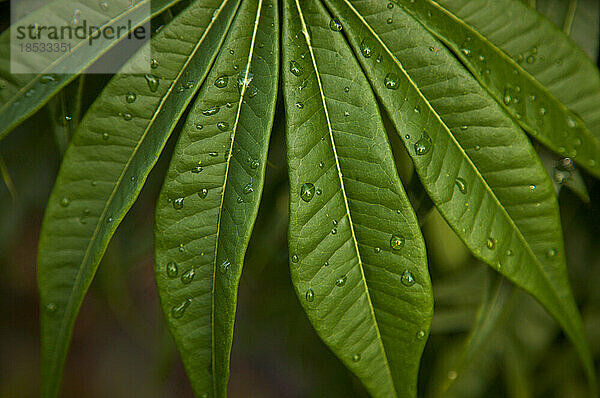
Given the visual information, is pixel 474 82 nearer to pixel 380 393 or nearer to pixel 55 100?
pixel 380 393

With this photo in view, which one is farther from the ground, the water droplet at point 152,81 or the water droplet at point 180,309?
the water droplet at point 152,81

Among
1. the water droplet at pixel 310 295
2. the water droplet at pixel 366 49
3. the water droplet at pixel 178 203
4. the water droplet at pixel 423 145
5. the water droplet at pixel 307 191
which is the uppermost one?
the water droplet at pixel 366 49

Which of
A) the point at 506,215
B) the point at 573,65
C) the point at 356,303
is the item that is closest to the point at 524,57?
the point at 573,65

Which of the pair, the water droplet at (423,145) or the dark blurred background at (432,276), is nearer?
the water droplet at (423,145)

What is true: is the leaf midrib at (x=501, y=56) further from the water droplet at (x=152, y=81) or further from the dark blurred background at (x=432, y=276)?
the water droplet at (x=152, y=81)

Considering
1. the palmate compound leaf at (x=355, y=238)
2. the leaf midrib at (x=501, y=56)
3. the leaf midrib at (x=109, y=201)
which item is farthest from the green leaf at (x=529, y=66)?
the leaf midrib at (x=109, y=201)
